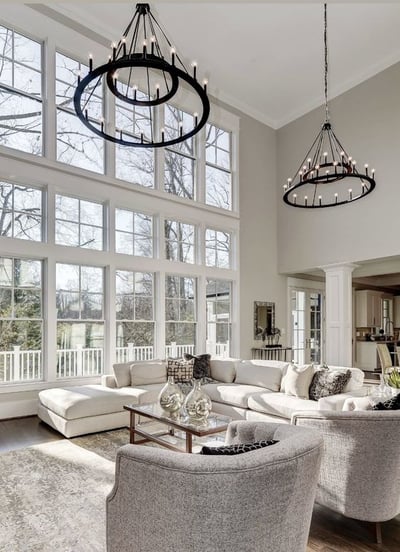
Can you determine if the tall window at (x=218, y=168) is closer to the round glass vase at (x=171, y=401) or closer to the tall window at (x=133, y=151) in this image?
the tall window at (x=133, y=151)

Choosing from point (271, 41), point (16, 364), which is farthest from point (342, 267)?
point (16, 364)

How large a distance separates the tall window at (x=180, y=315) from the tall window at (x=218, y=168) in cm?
185

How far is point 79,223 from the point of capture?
637cm

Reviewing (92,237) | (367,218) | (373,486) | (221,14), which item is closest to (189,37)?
(221,14)

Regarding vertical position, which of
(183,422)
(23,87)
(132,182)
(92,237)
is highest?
(23,87)

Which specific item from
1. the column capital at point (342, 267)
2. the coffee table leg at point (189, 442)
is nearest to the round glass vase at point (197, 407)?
the coffee table leg at point (189, 442)

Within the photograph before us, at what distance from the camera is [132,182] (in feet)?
23.0

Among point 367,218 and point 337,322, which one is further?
point 337,322

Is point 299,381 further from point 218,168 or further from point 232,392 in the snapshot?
point 218,168

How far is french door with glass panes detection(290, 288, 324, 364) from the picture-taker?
9.73 meters

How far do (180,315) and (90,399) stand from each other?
3.12m

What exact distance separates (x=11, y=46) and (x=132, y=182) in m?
2.59

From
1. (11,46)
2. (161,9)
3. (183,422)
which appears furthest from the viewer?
(161,9)

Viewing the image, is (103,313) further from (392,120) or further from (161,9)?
(392,120)
